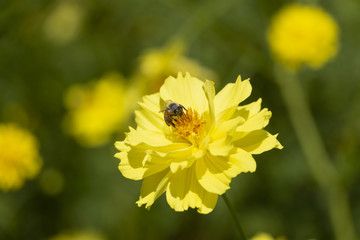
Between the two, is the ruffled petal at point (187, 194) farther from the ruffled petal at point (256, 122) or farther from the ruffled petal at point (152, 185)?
the ruffled petal at point (256, 122)

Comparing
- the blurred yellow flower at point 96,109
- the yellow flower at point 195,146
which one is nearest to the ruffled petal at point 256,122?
the yellow flower at point 195,146

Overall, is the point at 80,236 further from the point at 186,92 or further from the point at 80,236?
the point at 186,92

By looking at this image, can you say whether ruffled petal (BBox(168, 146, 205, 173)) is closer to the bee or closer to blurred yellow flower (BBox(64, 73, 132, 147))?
the bee

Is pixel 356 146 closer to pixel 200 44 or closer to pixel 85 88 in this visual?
pixel 200 44

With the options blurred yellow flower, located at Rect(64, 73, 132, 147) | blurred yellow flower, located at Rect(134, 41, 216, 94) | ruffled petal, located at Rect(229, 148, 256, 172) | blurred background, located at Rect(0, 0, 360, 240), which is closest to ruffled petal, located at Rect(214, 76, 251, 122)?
ruffled petal, located at Rect(229, 148, 256, 172)

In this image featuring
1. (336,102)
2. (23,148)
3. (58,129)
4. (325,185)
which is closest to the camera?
(325,185)

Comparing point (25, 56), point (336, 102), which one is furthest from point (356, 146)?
point (25, 56)
